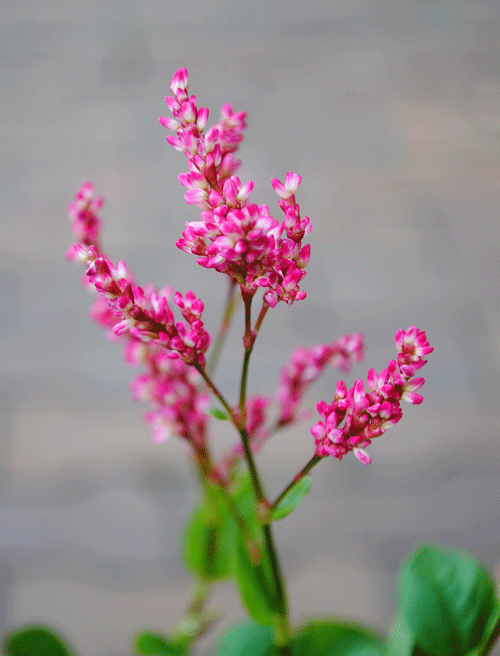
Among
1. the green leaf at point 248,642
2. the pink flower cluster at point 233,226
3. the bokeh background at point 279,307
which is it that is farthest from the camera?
the bokeh background at point 279,307

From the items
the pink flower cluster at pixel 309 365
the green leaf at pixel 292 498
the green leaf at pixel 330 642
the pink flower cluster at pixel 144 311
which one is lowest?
the green leaf at pixel 330 642

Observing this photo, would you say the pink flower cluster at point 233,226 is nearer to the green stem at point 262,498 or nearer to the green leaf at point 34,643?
the green stem at point 262,498

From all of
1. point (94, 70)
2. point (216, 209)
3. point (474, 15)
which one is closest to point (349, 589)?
point (216, 209)

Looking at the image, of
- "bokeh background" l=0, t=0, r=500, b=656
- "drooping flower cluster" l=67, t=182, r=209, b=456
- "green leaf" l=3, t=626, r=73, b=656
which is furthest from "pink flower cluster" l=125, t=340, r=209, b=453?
"bokeh background" l=0, t=0, r=500, b=656

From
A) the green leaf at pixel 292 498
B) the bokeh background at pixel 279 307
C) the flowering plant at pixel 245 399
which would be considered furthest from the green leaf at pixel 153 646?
the bokeh background at pixel 279 307

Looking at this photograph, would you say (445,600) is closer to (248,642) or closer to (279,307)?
(248,642)

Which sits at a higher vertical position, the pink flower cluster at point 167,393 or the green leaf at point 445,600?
the pink flower cluster at point 167,393

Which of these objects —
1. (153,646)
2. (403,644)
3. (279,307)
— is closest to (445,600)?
(403,644)
